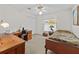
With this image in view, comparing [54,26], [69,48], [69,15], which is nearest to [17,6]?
[54,26]

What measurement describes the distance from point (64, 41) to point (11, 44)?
0.69 meters

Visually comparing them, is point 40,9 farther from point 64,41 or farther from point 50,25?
point 64,41


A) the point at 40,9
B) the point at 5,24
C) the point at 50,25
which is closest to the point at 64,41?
the point at 50,25

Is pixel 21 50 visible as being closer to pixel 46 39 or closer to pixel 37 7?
pixel 46 39

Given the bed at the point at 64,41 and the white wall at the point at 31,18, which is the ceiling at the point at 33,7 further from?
the bed at the point at 64,41

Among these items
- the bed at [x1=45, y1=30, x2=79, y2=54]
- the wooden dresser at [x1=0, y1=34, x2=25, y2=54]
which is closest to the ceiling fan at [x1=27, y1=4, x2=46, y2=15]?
the bed at [x1=45, y1=30, x2=79, y2=54]

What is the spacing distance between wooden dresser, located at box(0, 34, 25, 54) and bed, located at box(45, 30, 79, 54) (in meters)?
0.34

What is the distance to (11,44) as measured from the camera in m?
1.58

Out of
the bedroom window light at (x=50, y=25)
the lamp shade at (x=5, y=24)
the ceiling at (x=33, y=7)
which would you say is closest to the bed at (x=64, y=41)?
the bedroom window light at (x=50, y=25)

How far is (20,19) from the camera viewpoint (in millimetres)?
1652

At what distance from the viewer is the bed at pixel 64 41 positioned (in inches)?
64.1

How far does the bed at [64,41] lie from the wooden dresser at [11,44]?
34 centimetres
